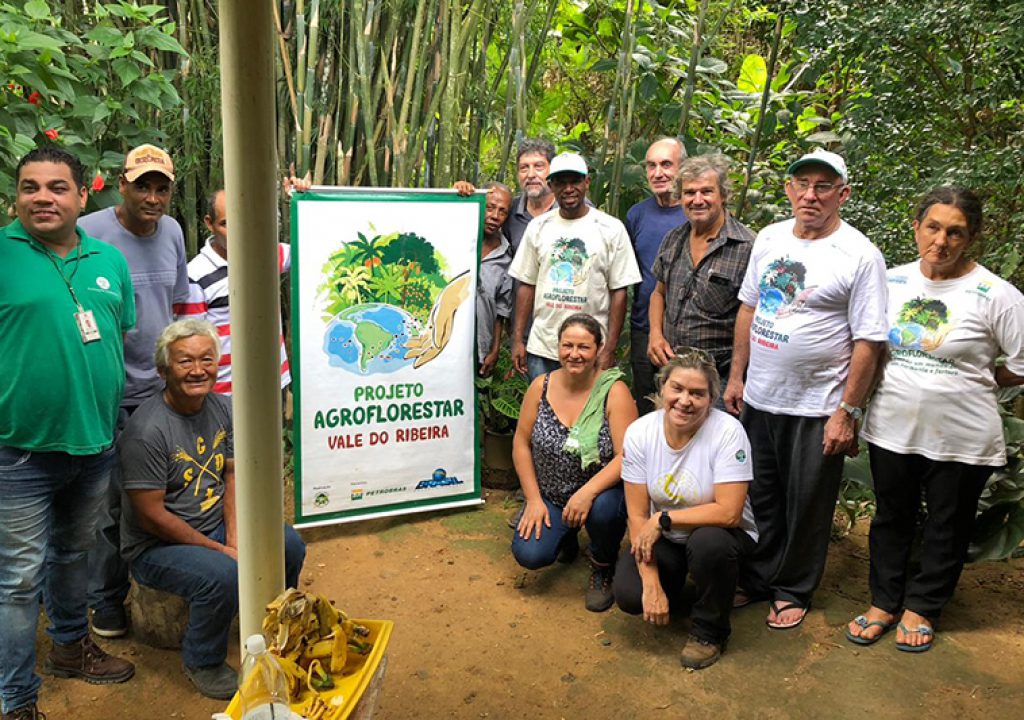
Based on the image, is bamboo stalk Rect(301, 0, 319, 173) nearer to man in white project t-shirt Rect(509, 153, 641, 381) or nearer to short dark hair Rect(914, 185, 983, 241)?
man in white project t-shirt Rect(509, 153, 641, 381)

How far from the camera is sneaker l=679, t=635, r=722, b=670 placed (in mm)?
2617

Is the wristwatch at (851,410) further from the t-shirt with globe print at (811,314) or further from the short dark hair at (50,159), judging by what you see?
the short dark hair at (50,159)

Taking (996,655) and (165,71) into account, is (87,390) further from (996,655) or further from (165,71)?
(996,655)

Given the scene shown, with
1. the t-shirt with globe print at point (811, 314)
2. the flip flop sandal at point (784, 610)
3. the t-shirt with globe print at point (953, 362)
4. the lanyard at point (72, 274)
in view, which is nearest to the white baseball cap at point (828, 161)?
the t-shirt with globe print at point (811, 314)

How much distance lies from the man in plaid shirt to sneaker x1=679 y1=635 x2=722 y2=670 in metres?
0.95

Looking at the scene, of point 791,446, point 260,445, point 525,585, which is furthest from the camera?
point 525,585

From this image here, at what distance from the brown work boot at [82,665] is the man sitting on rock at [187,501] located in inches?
8.2

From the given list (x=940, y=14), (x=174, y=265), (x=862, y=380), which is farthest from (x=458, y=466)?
(x=940, y=14)

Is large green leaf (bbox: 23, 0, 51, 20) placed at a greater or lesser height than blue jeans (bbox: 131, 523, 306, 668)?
greater

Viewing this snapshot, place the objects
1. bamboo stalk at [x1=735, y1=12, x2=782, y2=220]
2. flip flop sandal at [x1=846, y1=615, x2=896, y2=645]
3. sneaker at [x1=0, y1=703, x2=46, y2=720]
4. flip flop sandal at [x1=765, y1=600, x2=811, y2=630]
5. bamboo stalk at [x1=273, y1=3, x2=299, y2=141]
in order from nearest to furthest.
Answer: sneaker at [x1=0, y1=703, x2=46, y2=720] → flip flop sandal at [x1=846, y1=615, x2=896, y2=645] → flip flop sandal at [x1=765, y1=600, x2=811, y2=630] → bamboo stalk at [x1=735, y1=12, x2=782, y2=220] → bamboo stalk at [x1=273, y1=3, x2=299, y2=141]

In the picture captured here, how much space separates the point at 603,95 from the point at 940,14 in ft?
11.7

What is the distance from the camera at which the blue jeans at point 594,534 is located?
2.98 m

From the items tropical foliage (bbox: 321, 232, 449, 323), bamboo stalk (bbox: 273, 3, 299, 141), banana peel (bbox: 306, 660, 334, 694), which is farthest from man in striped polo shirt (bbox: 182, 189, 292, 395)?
banana peel (bbox: 306, 660, 334, 694)

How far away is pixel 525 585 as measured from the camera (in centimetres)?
317
